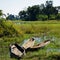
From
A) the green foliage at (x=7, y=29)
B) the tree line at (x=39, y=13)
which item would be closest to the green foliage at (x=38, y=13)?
the tree line at (x=39, y=13)

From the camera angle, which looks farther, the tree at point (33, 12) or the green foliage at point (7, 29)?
the tree at point (33, 12)

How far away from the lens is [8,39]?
53.3 feet

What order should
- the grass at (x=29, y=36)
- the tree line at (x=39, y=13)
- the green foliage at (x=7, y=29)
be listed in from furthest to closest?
the tree line at (x=39, y=13) → the green foliage at (x=7, y=29) → the grass at (x=29, y=36)

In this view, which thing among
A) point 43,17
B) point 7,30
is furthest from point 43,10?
point 7,30

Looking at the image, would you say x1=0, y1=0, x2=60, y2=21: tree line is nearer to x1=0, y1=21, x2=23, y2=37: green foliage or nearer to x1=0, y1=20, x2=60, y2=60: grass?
x1=0, y1=20, x2=60, y2=60: grass

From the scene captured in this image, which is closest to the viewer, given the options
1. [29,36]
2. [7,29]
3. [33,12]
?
[7,29]

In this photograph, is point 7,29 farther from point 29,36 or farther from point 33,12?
point 33,12

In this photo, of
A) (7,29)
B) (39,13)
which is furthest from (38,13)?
(7,29)

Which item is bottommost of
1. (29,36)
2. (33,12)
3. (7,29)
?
(29,36)

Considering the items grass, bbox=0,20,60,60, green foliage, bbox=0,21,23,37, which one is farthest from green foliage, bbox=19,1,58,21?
green foliage, bbox=0,21,23,37

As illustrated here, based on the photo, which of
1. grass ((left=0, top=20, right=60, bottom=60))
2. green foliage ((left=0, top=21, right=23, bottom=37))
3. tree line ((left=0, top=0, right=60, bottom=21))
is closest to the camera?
grass ((left=0, top=20, right=60, bottom=60))

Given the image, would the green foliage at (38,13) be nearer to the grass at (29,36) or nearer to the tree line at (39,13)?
the tree line at (39,13)

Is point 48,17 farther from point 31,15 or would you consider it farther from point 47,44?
point 47,44

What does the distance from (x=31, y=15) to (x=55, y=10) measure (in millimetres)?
7142
